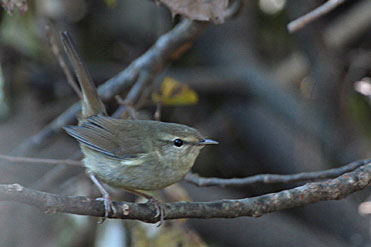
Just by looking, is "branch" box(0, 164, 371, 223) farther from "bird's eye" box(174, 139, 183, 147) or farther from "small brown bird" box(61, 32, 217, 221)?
"bird's eye" box(174, 139, 183, 147)

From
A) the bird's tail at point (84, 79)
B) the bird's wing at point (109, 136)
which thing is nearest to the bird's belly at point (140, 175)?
the bird's wing at point (109, 136)

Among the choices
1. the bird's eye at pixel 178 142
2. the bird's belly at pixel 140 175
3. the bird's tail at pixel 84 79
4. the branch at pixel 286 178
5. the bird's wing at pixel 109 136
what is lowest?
the branch at pixel 286 178

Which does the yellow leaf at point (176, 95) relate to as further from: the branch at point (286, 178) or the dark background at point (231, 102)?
the branch at point (286, 178)

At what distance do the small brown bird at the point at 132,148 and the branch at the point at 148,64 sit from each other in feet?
1.93

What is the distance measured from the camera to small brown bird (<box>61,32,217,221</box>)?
3240 mm

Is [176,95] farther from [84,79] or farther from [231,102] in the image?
[231,102]

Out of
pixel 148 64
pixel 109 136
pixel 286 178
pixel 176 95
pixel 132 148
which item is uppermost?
pixel 148 64

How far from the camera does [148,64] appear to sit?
4.25 metres

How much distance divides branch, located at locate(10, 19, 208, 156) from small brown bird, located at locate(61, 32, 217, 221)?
588mm

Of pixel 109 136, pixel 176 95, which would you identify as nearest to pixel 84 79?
pixel 109 136

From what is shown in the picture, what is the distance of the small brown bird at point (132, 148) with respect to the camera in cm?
324

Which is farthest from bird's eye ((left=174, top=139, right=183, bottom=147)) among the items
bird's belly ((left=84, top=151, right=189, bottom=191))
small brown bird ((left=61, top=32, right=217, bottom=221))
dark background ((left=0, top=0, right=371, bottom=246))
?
dark background ((left=0, top=0, right=371, bottom=246))

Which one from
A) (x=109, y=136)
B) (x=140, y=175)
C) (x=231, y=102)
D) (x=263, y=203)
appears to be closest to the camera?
(x=263, y=203)

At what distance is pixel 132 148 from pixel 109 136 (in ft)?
0.91
